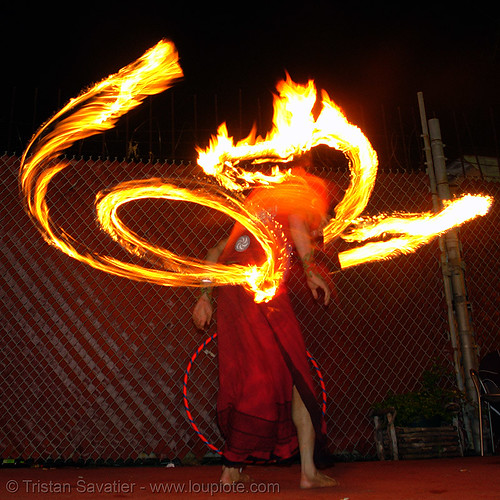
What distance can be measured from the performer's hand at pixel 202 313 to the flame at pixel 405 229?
5.57 feet

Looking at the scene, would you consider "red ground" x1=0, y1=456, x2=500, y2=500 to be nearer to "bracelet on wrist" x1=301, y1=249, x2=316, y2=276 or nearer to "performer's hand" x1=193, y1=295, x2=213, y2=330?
"performer's hand" x1=193, y1=295, x2=213, y2=330

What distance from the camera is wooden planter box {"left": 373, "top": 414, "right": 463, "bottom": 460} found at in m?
4.01

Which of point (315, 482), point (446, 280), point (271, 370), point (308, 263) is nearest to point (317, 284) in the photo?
point (308, 263)

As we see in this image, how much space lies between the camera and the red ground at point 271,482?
2.44 m

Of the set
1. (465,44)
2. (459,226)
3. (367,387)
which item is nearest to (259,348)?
(367,387)

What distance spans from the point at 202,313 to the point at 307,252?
80 centimetres

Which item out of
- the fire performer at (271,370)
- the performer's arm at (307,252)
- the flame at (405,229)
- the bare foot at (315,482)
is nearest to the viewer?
the bare foot at (315,482)

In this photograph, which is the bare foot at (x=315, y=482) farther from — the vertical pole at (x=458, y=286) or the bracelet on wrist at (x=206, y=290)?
the vertical pole at (x=458, y=286)

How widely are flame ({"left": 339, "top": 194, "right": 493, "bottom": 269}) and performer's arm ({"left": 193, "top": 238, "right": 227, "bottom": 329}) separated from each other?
1583mm

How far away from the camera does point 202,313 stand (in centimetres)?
327

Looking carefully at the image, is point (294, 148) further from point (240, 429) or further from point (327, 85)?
point (327, 85)

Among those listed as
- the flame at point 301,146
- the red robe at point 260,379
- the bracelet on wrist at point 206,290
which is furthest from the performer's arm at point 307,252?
the flame at point 301,146

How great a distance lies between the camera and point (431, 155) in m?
5.05

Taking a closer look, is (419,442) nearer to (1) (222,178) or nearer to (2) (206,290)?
(2) (206,290)
